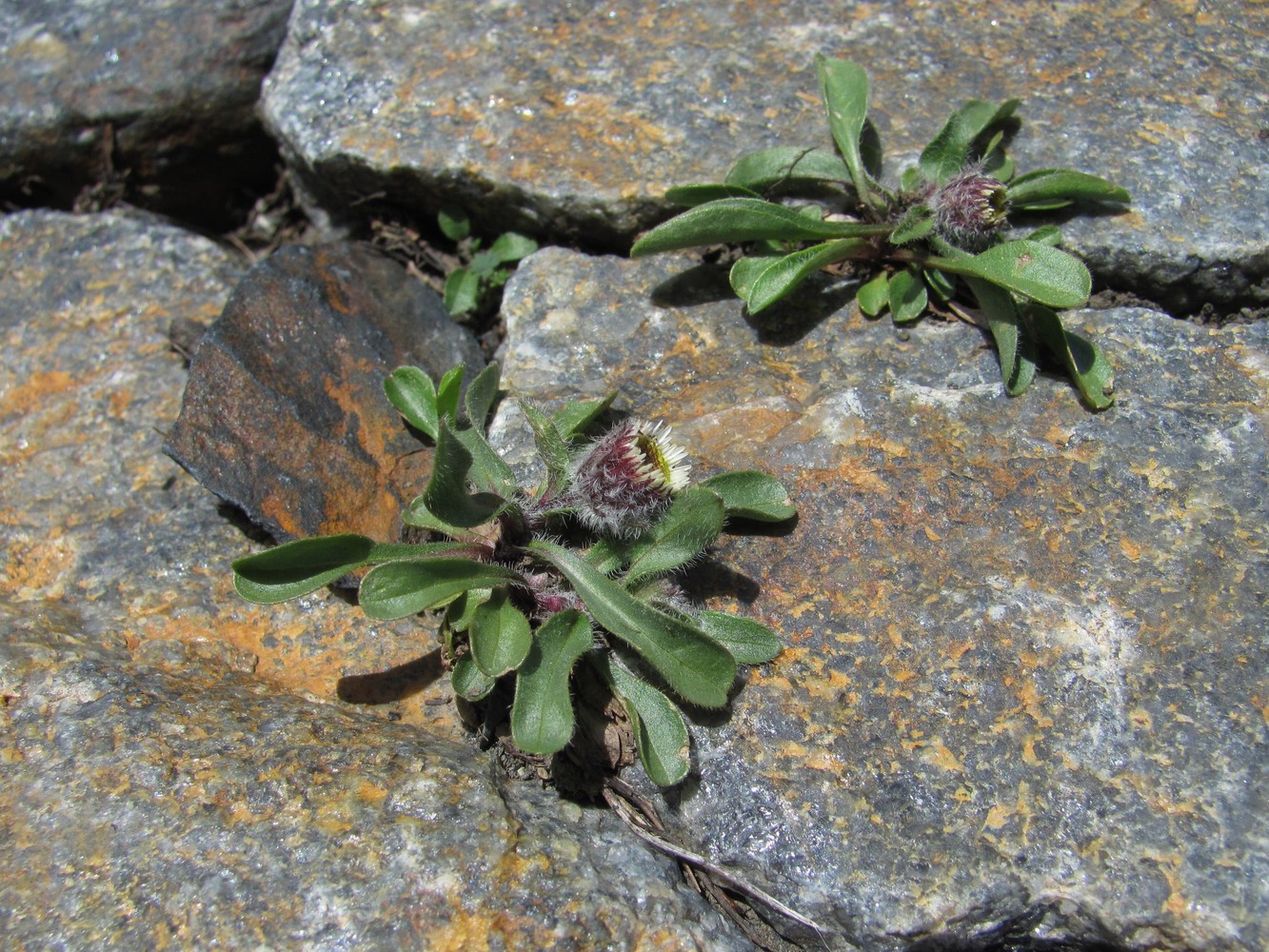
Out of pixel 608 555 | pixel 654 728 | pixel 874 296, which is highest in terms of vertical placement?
pixel 874 296

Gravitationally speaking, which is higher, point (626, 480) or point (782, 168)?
point (782, 168)

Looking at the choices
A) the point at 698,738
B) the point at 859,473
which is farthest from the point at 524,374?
the point at 698,738

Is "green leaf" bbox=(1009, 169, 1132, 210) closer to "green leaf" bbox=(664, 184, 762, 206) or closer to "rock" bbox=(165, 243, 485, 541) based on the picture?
"green leaf" bbox=(664, 184, 762, 206)

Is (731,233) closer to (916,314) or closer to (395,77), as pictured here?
(916,314)

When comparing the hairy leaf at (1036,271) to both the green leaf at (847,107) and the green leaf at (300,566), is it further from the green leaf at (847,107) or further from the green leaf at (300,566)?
the green leaf at (300,566)

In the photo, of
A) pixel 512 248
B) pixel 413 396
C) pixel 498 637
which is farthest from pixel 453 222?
pixel 498 637

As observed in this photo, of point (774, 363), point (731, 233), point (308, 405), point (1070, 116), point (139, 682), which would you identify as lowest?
point (139, 682)

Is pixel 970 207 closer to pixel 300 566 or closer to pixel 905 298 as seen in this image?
pixel 905 298
